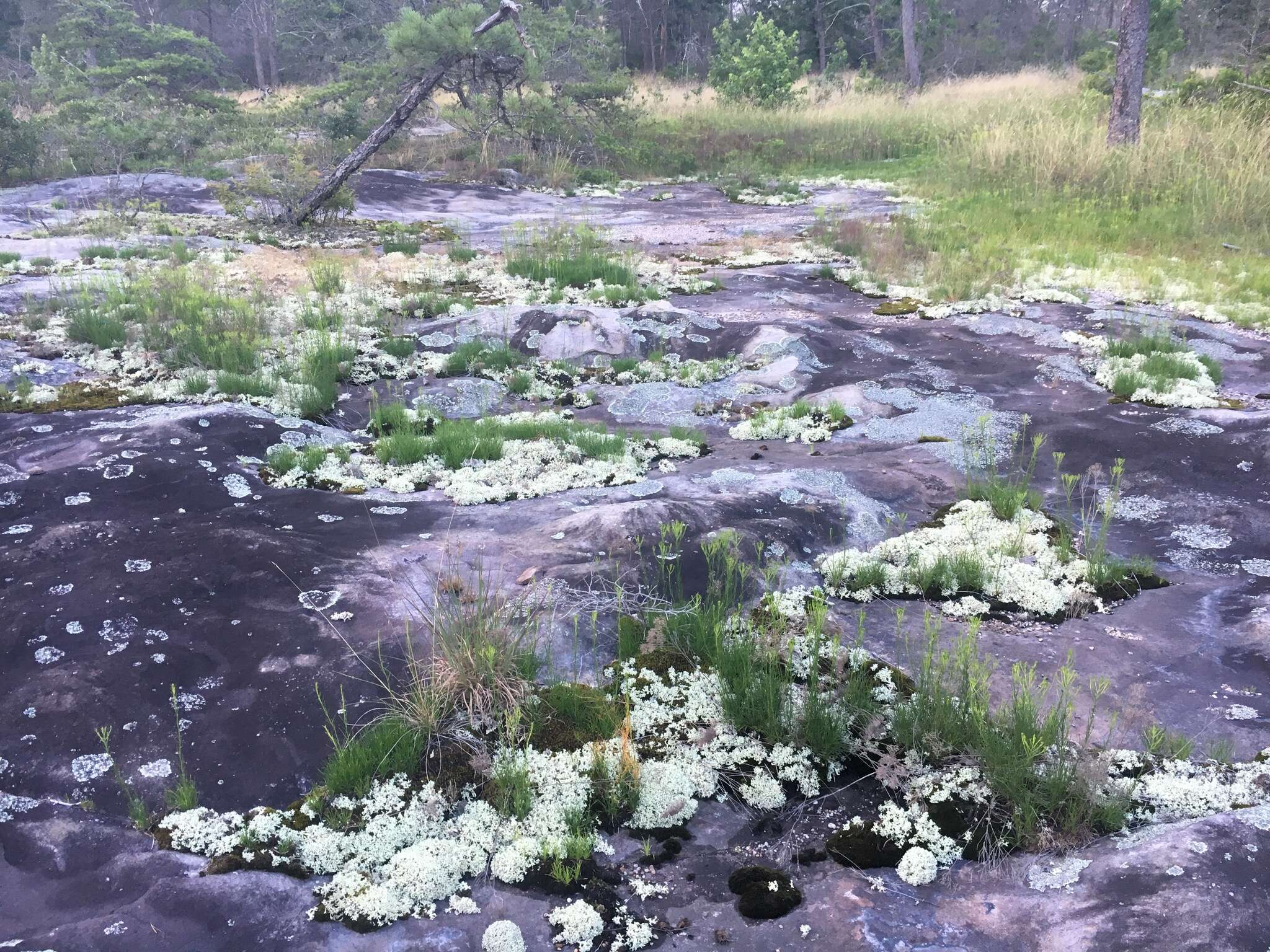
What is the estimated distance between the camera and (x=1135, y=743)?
347 cm

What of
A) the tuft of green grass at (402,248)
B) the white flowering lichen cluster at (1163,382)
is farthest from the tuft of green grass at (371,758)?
the tuft of green grass at (402,248)

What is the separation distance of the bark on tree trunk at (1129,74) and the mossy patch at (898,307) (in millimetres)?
8723

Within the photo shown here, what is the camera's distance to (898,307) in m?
10.2

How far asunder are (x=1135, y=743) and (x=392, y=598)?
11.3 ft

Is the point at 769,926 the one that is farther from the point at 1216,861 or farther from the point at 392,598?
the point at 392,598

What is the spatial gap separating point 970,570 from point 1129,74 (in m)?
15.7

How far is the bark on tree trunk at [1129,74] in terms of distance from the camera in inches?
629

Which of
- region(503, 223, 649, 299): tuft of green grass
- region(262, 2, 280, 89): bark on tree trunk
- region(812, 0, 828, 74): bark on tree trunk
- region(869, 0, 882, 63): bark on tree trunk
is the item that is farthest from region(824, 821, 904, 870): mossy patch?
region(262, 2, 280, 89): bark on tree trunk

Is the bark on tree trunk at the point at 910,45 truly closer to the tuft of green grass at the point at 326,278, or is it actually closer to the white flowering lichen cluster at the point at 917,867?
the tuft of green grass at the point at 326,278

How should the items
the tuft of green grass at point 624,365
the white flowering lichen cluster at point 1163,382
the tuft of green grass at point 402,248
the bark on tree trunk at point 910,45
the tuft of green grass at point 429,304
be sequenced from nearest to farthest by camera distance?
the white flowering lichen cluster at point 1163,382 < the tuft of green grass at point 624,365 < the tuft of green grass at point 429,304 < the tuft of green grass at point 402,248 < the bark on tree trunk at point 910,45

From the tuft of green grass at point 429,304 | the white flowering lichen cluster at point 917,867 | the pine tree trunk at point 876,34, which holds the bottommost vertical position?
the white flowering lichen cluster at point 917,867

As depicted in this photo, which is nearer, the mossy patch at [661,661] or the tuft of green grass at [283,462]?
the mossy patch at [661,661]

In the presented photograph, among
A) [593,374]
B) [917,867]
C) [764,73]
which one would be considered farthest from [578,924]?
[764,73]

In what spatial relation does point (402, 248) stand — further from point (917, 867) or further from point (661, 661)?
point (917, 867)
